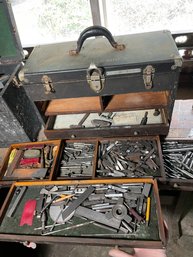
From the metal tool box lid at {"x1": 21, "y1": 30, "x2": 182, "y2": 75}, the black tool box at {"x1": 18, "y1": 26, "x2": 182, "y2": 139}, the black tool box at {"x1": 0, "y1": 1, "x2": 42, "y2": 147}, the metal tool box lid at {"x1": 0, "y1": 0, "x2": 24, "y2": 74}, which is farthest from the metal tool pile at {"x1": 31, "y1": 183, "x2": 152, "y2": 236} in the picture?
the metal tool box lid at {"x1": 0, "y1": 0, "x2": 24, "y2": 74}

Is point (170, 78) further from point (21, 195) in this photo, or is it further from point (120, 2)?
point (120, 2)

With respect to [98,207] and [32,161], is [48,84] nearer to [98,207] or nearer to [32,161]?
[32,161]

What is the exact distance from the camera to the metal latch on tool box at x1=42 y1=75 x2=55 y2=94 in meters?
1.24

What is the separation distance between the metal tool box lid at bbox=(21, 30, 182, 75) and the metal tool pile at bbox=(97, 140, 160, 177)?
54 cm

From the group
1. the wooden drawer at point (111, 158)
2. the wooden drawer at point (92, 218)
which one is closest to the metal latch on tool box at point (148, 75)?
the wooden drawer at point (111, 158)

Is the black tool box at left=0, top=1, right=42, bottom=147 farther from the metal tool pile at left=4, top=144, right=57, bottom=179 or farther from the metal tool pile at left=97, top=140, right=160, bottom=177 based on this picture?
the metal tool pile at left=97, top=140, right=160, bottom=177

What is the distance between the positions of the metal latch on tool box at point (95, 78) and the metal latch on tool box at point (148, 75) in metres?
0.21

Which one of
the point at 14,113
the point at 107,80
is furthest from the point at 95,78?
the point at 14,113

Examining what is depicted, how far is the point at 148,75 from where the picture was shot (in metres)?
1.17

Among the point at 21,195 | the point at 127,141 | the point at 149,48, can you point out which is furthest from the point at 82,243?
the point at 149,48

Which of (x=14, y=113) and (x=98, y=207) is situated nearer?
(x=98, y=207)

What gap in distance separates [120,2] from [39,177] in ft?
6.76

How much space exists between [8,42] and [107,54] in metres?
1.36

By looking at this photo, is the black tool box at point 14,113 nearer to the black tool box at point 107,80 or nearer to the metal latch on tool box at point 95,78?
the black tool box at point 107,80
